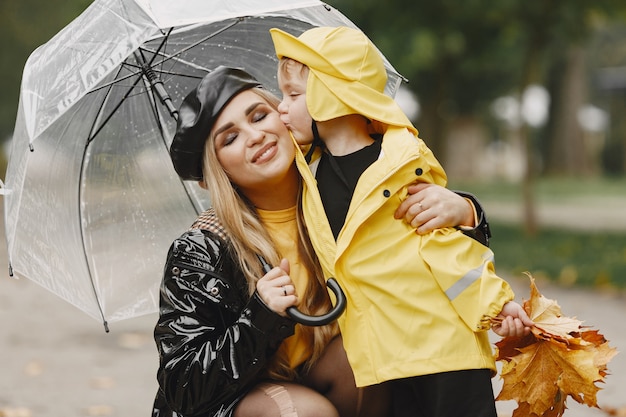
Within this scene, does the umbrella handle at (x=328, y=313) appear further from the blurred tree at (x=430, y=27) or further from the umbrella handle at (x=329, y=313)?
the blurred tree at (x=430, y=27)

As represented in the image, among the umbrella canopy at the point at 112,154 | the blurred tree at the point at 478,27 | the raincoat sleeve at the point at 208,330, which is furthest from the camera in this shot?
the blurred tree at the point at 478,27

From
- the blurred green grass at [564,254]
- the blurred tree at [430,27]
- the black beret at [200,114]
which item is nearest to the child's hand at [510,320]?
the black beret at [200,114]

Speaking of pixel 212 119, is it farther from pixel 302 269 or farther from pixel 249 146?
pixel 302 269

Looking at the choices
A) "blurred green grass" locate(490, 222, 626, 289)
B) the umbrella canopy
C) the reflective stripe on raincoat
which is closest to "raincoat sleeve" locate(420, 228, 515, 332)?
the reflective stripe on raincoat

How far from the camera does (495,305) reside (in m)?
2.66

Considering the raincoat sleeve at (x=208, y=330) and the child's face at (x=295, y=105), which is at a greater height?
the child's face at (x=295, y=105)

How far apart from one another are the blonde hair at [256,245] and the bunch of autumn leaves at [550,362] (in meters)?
0.59

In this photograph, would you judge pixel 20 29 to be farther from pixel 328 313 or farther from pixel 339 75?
pixel 328 313

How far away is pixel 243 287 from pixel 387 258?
19.5 inches

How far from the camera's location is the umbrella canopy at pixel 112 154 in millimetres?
3240

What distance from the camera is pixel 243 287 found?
9.74 feet

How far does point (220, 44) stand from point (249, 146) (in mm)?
987

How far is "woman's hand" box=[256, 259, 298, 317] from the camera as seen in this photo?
2.69m

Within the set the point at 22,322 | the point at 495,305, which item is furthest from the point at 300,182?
the point at 22,322
